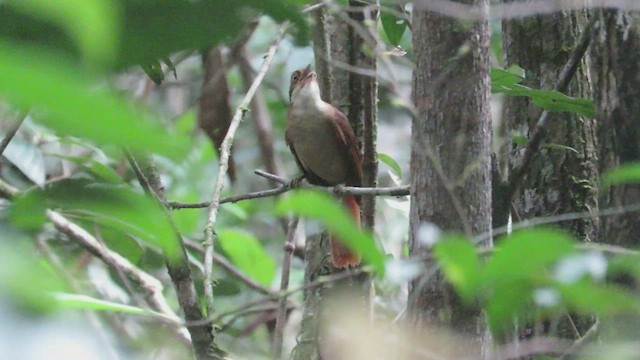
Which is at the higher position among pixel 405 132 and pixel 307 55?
pixel 307 55

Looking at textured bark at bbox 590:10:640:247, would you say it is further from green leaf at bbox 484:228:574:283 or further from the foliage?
green leaf at bbox 484:228:574:283

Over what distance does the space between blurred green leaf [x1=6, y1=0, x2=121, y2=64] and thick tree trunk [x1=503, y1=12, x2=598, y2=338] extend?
2.01 meters

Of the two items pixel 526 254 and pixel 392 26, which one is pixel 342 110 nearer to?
pixel 392 26

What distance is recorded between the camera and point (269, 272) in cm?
315

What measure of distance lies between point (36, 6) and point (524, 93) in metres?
1.60

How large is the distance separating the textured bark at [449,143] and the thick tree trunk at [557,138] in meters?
0.74

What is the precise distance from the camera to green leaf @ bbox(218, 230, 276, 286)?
315 centimetres

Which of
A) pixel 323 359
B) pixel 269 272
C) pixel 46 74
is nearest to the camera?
pixel 46 74

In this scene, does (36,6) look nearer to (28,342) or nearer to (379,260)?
(28,342)

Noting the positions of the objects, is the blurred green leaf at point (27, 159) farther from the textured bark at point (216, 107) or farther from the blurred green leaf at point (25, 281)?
the blurred green leaf at point (25, 281)

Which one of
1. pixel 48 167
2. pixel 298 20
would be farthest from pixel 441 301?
pixel 48 167

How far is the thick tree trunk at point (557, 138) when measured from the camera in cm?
237

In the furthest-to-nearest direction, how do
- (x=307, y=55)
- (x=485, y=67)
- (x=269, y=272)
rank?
(x=307, y=55)
(x=269, y=272)
(x=485, y=67)

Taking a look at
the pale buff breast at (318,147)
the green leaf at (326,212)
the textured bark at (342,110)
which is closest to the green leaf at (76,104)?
the green leaf at (326,212)
